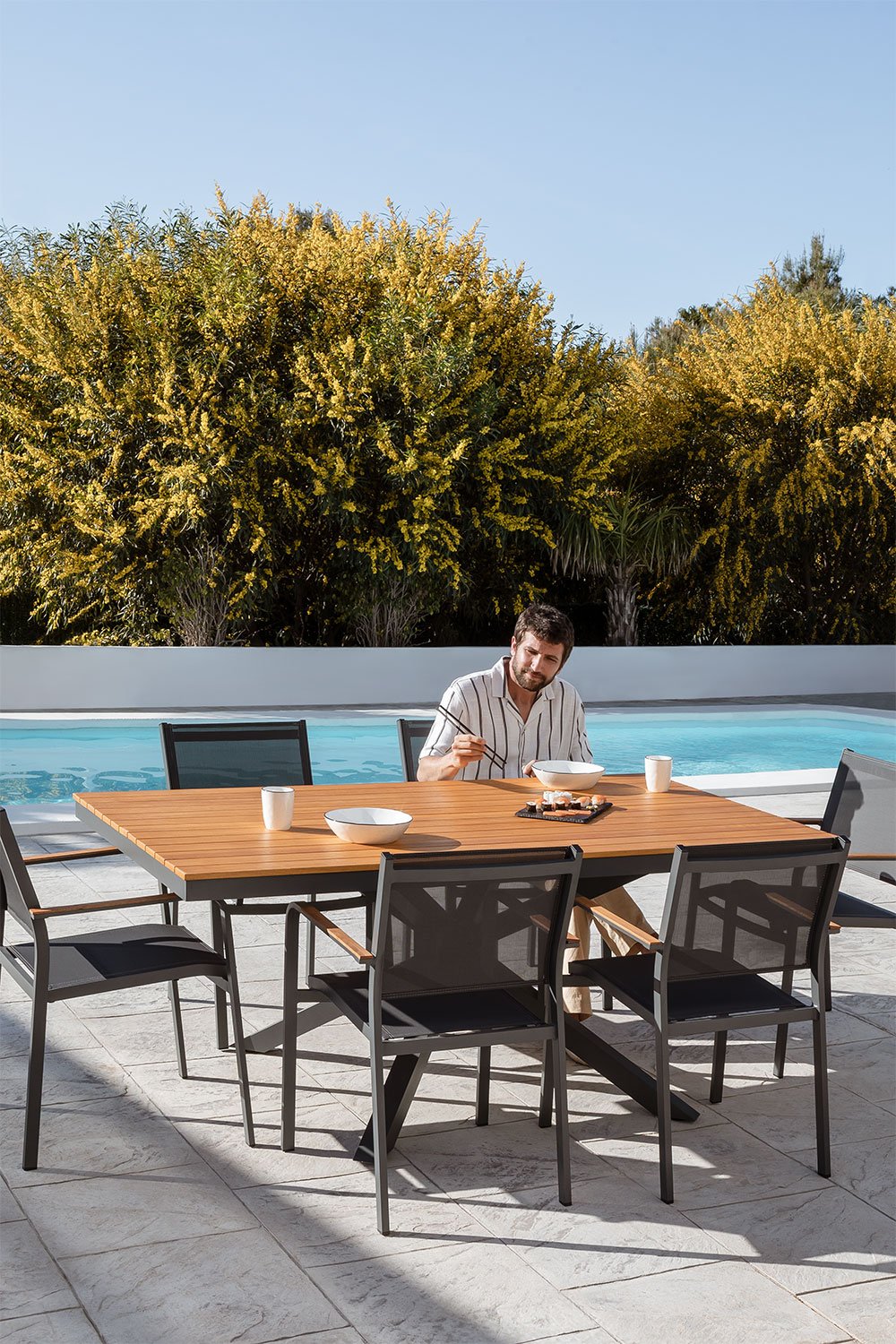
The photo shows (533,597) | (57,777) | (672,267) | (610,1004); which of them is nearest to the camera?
(610,1004)

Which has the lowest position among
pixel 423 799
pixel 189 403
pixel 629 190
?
pixel 423 799

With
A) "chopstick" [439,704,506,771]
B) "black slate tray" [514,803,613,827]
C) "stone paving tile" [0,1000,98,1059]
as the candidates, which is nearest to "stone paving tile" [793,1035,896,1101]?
"black slate tray" [514,803,613,827]

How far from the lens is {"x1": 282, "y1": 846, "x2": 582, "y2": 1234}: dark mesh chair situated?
2438mm

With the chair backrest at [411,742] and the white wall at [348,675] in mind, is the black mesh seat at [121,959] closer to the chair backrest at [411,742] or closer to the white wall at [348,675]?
the chair backrest at [411,742]

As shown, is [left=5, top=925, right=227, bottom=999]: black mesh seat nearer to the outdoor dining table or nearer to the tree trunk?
the outdoor dining table

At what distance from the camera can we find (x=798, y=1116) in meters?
3.08

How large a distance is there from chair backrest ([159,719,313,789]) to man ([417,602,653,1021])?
15.8 inches

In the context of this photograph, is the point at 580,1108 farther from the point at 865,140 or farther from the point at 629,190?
the point at 629,190

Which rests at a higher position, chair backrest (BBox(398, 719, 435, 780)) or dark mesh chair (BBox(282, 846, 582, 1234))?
chair backrest (BBox(398, 719, 435, 780))

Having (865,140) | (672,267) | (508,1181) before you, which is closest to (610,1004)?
(508,1181)

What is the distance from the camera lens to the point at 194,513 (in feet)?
35.9

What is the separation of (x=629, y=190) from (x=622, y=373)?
3906 mm

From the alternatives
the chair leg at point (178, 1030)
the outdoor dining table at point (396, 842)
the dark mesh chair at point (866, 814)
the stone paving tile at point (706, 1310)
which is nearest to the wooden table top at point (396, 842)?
the outdoor dining table at point (396, 842)

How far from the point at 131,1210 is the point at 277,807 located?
92 cm
